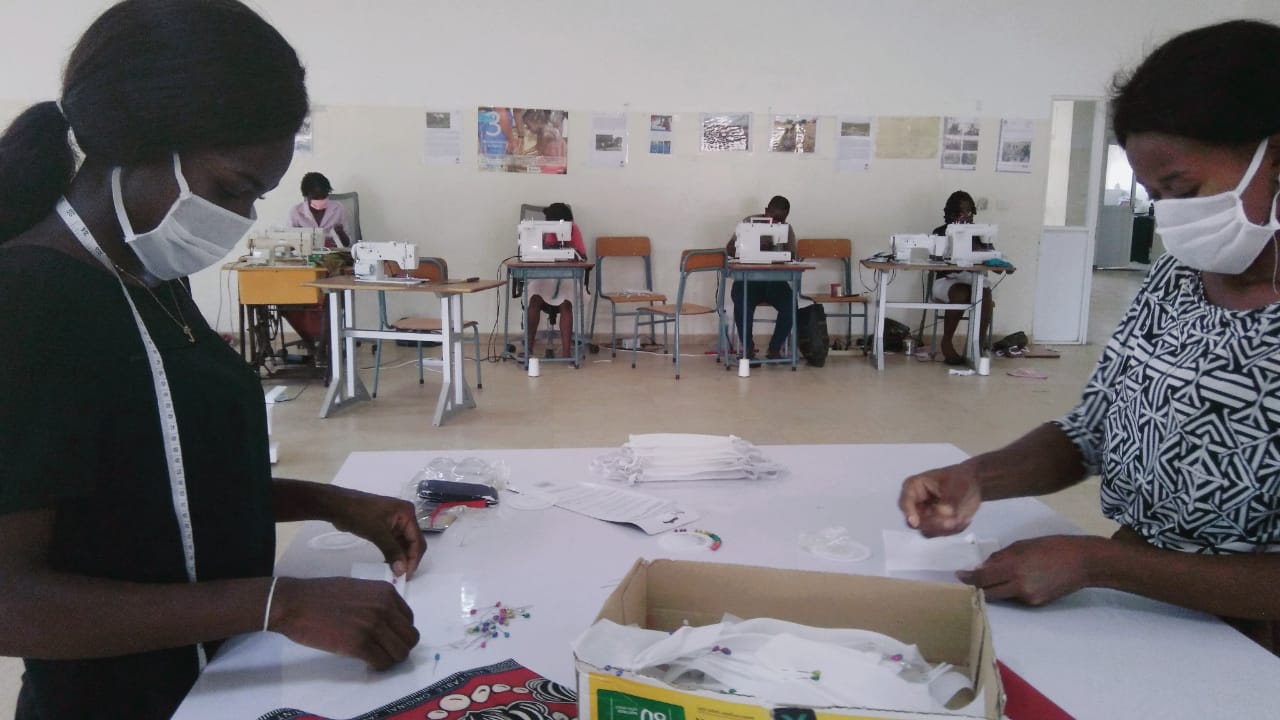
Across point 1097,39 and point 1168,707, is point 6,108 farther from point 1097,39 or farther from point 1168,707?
point 1097,39

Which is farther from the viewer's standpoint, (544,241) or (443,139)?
(443,139)

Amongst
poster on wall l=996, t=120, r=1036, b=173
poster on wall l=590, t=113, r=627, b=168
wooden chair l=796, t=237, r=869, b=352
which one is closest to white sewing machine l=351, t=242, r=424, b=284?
poster on wall l=590, t=113, r=627, b=168

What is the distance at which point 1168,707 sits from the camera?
0.77 m

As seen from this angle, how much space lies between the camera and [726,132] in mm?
6863

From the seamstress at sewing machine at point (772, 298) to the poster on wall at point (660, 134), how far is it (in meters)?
0.93

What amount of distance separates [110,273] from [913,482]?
990 millimetres

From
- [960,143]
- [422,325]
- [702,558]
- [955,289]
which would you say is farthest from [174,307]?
[960,143]

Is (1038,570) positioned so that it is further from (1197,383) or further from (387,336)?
(387,336)

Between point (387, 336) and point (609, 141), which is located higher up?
point (609, 141)

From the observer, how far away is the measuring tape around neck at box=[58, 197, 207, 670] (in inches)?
31.9

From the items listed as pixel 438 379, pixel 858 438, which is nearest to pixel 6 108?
pixel 438 379

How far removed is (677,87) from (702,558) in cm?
615

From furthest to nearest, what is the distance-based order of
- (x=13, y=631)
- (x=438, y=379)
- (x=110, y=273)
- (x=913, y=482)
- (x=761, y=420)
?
(x=438, y=379)
(x=761, y=420)
(x=913, y=482)
(x=110, y=273)
(x=13, y=631)

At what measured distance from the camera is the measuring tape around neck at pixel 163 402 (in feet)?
2.65
